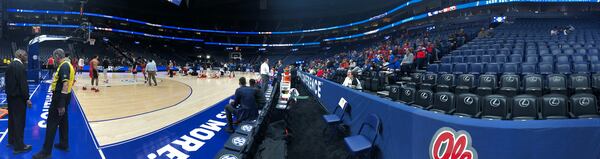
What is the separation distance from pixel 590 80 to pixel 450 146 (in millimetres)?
6006

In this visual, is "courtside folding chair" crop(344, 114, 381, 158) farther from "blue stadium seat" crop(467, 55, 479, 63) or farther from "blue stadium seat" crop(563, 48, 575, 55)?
"blue stadium seat" crop(563, 48, 575, 55)

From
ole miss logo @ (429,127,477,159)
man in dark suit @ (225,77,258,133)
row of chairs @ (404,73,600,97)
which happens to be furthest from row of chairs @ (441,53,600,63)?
ole miss logo @ (429,127,477,159)

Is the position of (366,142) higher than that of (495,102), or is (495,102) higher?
(495,102)

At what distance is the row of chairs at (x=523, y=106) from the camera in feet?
13.8

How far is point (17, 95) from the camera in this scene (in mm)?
4137

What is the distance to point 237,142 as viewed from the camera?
4.16 metres

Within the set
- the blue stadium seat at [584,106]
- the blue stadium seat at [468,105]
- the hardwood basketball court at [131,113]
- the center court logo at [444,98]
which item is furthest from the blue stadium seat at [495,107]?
the hardwood basketball court at [131,113]

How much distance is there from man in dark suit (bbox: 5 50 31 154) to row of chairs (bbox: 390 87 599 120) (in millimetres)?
6386

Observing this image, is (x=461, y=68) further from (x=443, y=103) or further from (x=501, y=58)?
(x=443, y=103)

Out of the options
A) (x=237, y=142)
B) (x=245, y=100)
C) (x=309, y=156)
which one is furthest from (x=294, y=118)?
(x=237, y=142)

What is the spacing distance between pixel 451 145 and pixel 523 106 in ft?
8.92

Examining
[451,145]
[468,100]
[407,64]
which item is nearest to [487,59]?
[407,64]

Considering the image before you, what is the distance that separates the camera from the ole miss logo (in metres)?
2.41

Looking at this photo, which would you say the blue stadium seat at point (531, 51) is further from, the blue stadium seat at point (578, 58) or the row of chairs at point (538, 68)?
the row of chairs at point (538, 68)
